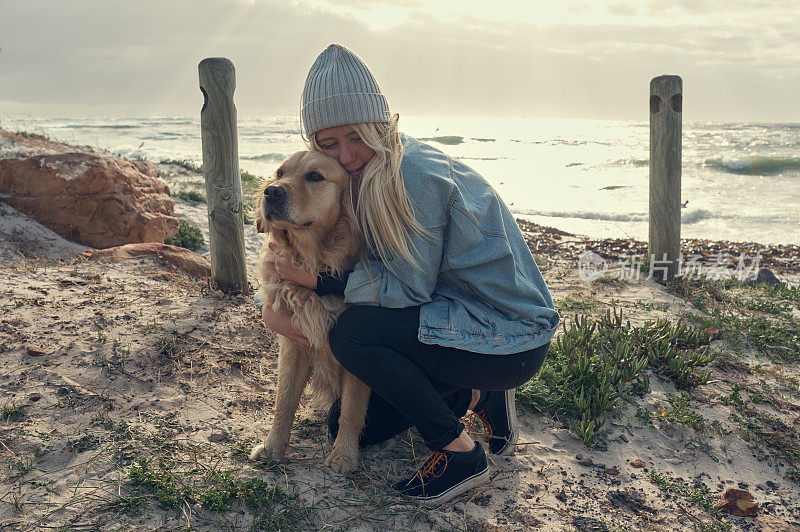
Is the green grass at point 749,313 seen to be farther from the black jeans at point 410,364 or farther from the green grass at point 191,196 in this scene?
the green grass at point 191,196

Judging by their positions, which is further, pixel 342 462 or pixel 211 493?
pixel 342 462

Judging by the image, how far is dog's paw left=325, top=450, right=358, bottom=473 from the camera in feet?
8.45

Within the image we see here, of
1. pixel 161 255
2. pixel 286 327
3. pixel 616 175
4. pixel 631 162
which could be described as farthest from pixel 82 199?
pixel 631 162

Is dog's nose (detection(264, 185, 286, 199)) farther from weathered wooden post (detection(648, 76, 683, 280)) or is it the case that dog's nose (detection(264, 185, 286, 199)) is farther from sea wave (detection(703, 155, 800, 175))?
sea wave (detection(703, 155, 800, 175))

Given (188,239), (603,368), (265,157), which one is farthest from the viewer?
(265,157)

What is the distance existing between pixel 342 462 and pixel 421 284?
3.09ft

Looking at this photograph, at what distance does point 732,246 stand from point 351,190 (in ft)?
29.3

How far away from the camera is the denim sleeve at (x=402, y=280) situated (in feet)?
7.81

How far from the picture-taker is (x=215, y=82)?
445cm

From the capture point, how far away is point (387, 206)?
2.31 metres

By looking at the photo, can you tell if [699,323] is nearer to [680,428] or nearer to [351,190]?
[680,428]

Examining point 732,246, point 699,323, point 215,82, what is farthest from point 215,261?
point 732,246

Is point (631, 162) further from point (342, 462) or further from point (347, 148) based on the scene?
point (342, 462)

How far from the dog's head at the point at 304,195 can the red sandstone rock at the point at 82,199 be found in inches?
181
